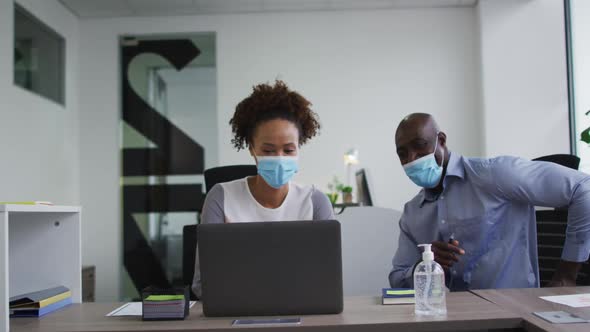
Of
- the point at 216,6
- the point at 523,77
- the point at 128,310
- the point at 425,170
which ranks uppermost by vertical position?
the point at 216,6

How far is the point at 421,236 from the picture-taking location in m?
2.03

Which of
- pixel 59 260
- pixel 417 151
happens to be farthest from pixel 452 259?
pixel 59 260

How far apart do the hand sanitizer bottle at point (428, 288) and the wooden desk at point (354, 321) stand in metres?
0.03

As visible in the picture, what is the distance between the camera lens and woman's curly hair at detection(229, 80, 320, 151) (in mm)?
1923

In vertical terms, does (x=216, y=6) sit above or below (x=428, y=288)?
above

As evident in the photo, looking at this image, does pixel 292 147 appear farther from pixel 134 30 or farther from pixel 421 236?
pixel 134 30

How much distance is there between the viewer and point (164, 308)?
1396 mm

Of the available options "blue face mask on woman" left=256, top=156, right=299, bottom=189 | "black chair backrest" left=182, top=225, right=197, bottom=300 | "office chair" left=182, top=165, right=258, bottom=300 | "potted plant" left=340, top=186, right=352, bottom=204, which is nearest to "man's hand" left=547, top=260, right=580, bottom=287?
→ "blue face mask on woman" left=256, top=156, right=299, bottom=189

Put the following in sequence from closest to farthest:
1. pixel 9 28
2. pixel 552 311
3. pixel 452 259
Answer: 1. pixel 552 311
2. pixel 452 259
3. pixel 9 28

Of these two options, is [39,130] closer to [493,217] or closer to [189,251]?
[189,251]

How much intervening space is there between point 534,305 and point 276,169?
0.85m

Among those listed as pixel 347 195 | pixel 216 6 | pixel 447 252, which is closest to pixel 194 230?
pixel 447 252

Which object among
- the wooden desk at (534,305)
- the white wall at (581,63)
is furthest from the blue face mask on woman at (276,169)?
the white wall at (581,63)

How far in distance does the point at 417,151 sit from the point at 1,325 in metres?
1.38
